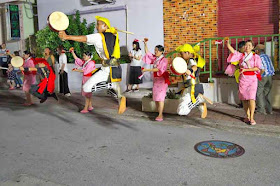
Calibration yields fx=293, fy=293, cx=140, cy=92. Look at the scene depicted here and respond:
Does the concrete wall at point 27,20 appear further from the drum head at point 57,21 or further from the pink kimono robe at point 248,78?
the pink kimono robe at point 248,78

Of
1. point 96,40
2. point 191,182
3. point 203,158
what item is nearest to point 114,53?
point 96,40

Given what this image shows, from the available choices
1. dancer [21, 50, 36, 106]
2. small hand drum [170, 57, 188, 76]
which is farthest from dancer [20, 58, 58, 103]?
small hand drum [170, 57, 188, 76]

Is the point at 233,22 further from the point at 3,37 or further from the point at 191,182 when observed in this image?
the point at 3,37

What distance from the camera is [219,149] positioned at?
15.8 feet

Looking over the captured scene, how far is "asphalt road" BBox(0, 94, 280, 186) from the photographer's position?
148 inches

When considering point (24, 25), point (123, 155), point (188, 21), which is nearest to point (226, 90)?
point (188, 21)

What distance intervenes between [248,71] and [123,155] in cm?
314

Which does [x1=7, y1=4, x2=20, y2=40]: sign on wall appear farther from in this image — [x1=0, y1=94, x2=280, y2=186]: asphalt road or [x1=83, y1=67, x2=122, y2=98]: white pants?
[x1=83, y1=67, x2=122, y2=98]: white pants

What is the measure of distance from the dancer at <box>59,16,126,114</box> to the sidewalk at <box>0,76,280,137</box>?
5.52 ft

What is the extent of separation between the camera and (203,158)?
4430mm

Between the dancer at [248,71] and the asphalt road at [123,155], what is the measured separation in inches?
33.4

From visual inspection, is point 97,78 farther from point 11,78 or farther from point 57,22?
point 11,78

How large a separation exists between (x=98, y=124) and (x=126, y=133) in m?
1.07

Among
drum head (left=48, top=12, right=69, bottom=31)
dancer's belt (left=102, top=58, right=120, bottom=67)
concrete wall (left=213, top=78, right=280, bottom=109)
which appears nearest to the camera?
drum head (left=48, top=12, right=69, bottom=31)
